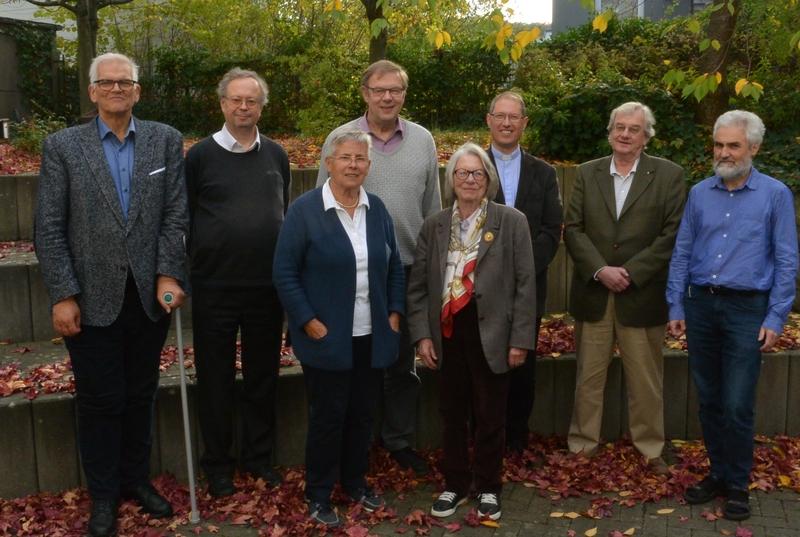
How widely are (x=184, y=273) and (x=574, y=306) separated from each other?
2181mm

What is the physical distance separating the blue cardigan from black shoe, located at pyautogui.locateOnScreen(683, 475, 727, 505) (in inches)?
69.9

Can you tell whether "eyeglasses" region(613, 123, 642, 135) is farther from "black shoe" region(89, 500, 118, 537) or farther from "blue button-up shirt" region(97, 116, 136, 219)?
"black shoe" region(89, 500, 118, 537)

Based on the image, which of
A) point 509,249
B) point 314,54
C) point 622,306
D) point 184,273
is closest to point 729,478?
point 622,306

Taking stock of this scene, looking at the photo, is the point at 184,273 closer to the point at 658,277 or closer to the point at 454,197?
the point at 454,197

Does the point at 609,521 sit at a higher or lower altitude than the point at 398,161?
lower

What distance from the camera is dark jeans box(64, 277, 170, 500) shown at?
13.7 feet

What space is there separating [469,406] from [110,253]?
1.92m


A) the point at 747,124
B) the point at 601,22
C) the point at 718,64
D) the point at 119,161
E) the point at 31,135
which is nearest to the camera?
the point at 119,161

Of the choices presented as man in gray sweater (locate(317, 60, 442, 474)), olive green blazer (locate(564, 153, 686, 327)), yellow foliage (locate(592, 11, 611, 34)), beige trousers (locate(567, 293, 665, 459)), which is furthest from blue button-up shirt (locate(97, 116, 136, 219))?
yellow foliage (locate(592, 11, 611, 34))

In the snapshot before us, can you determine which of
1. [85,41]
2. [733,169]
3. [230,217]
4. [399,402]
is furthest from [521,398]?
[85,41]

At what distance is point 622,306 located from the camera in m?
4.90

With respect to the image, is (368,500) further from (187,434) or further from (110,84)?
(110,84)

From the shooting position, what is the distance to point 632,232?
4812 millimetres

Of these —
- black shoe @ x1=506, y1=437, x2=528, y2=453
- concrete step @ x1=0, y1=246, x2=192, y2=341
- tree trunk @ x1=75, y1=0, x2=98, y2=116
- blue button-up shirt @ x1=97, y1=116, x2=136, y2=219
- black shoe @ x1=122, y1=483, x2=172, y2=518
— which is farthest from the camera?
tree trunk @ x1=75, y1=0, x2=98, y2=116
